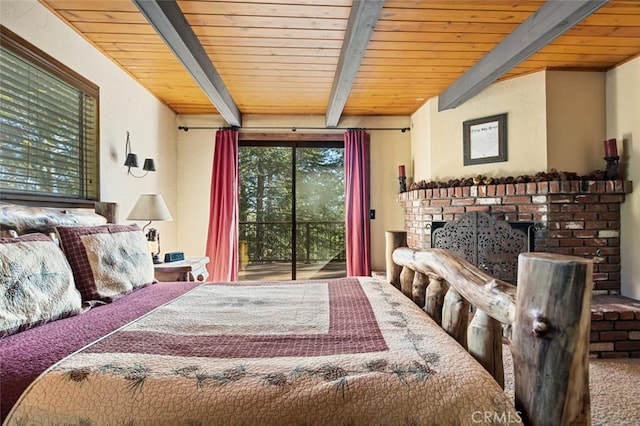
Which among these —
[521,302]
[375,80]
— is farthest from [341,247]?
[521,302]

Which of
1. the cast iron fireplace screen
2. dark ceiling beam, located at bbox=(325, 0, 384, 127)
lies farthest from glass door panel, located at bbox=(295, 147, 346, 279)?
the cast iron fireplace screen

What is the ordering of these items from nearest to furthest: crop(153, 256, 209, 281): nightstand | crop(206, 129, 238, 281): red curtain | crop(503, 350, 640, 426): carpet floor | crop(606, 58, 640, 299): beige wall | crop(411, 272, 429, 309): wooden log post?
crop(411, 272, 429, 309): wooden log post
crop(503, 350, 640, 426): carpet floor
crop(153, 256, 209, 281): nightstand
crop(606, 58, 640, 299): beige wall
crop(206, 129, 238, 281): red curtain

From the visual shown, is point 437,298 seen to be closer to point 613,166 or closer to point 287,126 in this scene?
point 613,166

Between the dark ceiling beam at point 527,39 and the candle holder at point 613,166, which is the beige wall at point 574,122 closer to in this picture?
the candle holder at point 613,166

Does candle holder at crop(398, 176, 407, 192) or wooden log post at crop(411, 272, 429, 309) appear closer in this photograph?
wooden log post at crop(411, 272, 429, 309)

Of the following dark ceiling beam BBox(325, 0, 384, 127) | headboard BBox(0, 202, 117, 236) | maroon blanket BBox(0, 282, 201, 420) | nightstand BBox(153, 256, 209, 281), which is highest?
dark ceiling beam BBox(325, 0, 384, 127)

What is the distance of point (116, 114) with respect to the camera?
2791 mm

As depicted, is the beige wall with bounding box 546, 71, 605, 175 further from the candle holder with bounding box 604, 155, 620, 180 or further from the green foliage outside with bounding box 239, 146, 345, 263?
the green foliage outside with bounding box 239, 146, 345, 263

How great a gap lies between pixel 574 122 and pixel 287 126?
9.52ft

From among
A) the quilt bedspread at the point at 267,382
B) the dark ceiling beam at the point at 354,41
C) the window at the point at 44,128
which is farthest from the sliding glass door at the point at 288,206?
the quilt bedspread at the point at 267,382

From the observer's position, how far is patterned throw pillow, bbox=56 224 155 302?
4.83 feet

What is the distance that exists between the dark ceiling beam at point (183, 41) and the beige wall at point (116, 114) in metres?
0.66

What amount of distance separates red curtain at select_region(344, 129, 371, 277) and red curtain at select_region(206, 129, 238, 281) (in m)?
1.34

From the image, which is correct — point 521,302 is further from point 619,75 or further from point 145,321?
point 619,75
